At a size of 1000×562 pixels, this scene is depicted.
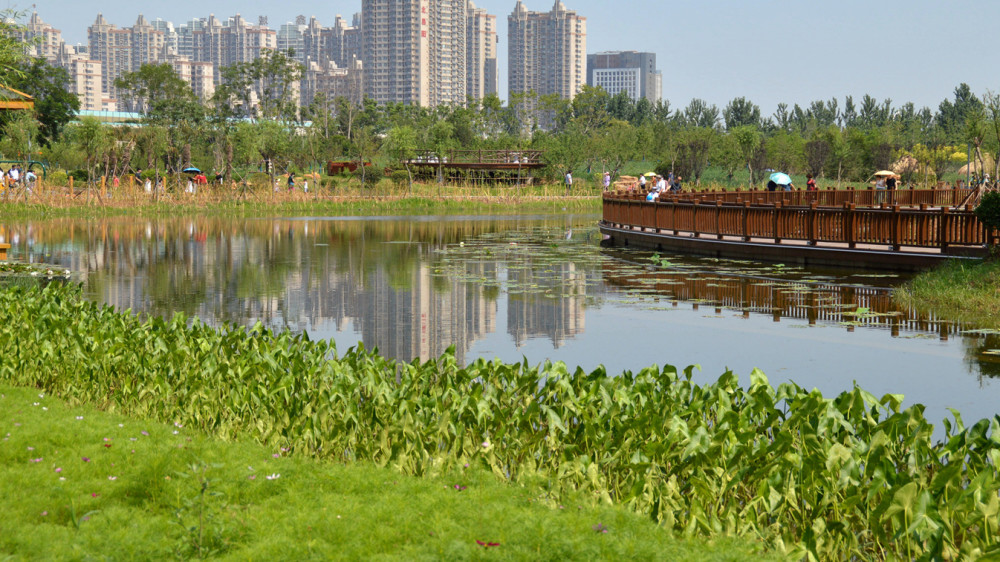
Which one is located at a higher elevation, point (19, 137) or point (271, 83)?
point (271, 83)

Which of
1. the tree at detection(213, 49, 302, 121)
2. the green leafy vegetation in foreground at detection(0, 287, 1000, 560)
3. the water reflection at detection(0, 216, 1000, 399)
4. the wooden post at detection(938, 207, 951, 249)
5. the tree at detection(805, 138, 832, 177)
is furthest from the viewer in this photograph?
the tree at detection(213, 49, 302, 121)

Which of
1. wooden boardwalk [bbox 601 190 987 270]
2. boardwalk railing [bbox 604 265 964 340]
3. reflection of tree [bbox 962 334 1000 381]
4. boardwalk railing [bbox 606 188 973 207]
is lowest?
reflection of tree [bbox 962 334 1000 381]

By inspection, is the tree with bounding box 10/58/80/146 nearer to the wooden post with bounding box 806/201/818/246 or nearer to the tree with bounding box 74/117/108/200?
the tree with bounding box 74/117/108/200

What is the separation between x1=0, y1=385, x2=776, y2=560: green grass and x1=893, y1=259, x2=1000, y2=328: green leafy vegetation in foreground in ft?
34.4

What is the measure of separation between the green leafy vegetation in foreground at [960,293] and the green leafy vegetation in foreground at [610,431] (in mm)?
8283

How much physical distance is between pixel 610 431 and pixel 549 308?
9984mm

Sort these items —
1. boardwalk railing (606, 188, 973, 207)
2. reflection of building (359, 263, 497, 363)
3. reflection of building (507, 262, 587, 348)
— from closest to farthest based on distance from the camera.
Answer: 1. reflection of building (359, 263, 497, 363)
2. reflection of building (507, 262, 587, 348)
3. boardwalk railing (606, 188, 973, 207)

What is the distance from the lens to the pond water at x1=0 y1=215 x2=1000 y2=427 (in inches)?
460

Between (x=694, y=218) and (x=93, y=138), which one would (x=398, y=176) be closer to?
(x=93, y=138)

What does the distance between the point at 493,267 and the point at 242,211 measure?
99.5ft

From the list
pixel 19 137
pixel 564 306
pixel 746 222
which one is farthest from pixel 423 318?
pixel 19 137

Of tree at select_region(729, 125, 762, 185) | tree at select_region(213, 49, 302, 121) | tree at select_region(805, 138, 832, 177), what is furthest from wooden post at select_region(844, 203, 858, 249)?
tree at select_region(213, 49, 302, 121)

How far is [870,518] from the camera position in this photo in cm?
548

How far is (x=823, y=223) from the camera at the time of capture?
23.5 metres
